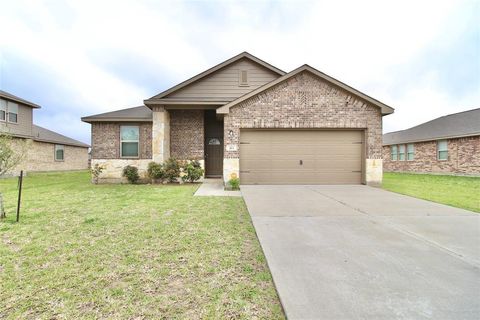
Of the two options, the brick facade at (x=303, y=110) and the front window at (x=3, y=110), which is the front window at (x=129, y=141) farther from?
the front window at (x=3, y=110)

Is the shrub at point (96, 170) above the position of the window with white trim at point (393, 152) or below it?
below

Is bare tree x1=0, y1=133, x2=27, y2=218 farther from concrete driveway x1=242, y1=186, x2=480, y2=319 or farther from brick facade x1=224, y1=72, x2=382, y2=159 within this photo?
brick facade x1=224, y1=72, x2=382, y2=159

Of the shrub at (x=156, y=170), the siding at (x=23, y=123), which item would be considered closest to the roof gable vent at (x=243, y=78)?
the shrub at (x=156, y=170)

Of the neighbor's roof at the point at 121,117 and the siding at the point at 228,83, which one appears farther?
the siding at the point at 228,83

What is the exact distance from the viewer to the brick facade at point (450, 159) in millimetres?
15023

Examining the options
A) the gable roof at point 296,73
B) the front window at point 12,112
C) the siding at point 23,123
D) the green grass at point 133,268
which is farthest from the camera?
the siding at point 23,123

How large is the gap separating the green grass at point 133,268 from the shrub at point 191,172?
5.66m

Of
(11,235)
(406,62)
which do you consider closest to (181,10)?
(11,235)

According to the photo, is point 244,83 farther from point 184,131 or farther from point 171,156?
point 171,156

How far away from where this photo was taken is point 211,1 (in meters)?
12.1

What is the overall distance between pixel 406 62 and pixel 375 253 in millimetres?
18695

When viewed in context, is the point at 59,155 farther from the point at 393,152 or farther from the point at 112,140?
the point at 393,152

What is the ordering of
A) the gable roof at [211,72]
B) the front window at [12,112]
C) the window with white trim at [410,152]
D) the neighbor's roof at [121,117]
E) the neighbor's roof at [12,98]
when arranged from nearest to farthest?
the gable roof at [211,72], the neighbor's roof at [121,117], the neighbor's roof at [12,98], the front window at [12,112], the window with white trim at [410,152]

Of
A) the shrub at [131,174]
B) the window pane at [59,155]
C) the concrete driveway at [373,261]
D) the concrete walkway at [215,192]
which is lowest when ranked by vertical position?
the concrete driveway at [373,261]
